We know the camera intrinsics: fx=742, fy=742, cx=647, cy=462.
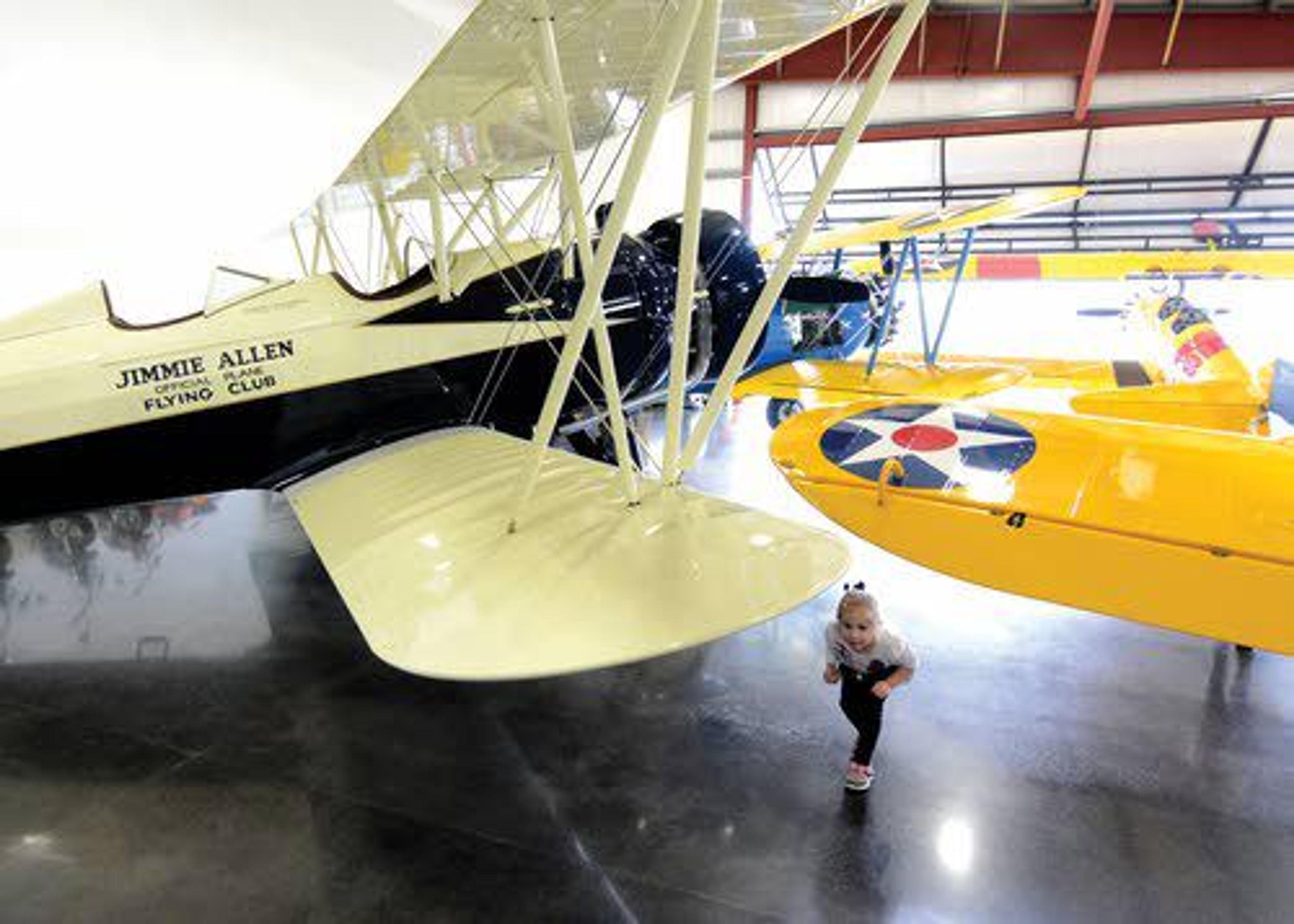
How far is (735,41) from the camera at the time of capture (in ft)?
10.8

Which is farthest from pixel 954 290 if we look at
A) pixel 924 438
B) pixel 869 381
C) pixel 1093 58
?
pixel 1093 58

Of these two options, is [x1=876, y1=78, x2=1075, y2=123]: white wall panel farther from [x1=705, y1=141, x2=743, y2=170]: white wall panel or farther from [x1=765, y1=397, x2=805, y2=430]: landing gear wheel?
[x1=765, y1=397, x2=805, y2=430]: landing gear wheel

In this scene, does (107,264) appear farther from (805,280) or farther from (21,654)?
(805,280)

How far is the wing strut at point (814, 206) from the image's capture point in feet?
5.46

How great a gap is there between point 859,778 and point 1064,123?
12280 millimetres

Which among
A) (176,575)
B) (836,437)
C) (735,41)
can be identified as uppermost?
(735,41)

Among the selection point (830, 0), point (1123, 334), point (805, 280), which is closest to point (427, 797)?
point (830, 0)

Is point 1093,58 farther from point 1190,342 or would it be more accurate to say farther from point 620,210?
point 620,210

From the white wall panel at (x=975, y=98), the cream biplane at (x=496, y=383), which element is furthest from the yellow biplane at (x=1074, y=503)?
the white wall panel at (x=975, y=98)

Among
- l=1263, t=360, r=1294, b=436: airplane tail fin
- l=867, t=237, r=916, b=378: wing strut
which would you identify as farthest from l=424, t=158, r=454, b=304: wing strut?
l=1263, t=360, r=1294, b=436: airplane tail fin

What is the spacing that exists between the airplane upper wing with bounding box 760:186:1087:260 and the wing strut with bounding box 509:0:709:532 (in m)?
2.75

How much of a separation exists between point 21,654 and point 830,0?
13.8 feet

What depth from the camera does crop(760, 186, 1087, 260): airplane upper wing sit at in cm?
472

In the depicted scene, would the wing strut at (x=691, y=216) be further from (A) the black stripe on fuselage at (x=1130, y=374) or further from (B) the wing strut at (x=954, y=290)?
(A) the black stripe on fuselage at (x=1130, y=374)
